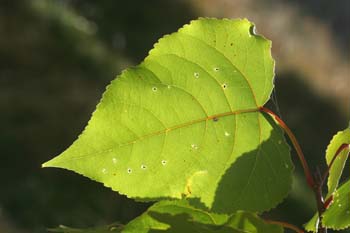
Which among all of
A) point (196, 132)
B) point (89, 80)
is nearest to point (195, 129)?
point (196, 132)

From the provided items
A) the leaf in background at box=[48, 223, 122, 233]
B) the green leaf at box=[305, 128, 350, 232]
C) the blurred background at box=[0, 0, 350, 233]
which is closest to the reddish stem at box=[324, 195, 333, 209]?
the green leaf at box=[305, 128, 350, 232]

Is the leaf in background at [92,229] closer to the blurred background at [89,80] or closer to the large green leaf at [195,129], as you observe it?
the large green leaf at [195,129]

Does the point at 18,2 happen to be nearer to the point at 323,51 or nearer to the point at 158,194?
the point at 323,51

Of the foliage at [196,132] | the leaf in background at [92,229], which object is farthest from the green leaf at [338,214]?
the leaf in background at [92,229]

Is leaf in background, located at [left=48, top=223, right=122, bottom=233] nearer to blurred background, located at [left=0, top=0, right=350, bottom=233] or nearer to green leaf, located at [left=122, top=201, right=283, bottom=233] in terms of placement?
green leaf, located at [left=122, top=201, right=283, bottom=233]

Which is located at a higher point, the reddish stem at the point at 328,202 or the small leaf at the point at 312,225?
the reddish stem at the point at 328,202

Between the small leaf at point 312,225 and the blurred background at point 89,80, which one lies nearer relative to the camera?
the small leaf at point 312,225
